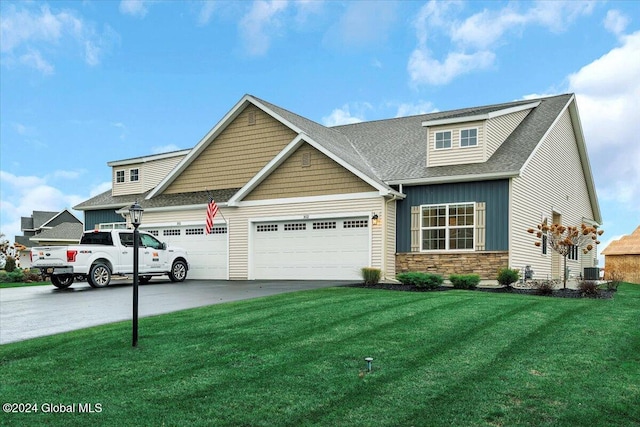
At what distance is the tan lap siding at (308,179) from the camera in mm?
21500

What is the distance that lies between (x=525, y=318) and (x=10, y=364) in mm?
8634

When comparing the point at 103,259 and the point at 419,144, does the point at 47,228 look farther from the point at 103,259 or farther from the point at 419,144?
the point at 419,144

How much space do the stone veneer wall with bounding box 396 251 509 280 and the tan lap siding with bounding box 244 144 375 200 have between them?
2.99 metres

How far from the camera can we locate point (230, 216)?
24344mm

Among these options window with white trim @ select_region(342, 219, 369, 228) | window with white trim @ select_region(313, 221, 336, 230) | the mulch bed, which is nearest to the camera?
the mulch bed

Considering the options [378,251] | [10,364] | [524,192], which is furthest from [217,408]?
[524,192]

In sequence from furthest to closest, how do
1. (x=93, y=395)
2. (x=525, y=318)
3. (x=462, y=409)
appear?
(x=525, y=318) < (x=93, y=395) < (x=462, y=409)

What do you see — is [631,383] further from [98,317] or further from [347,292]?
[98,317]

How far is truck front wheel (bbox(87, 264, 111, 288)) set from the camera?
20188 millimetres

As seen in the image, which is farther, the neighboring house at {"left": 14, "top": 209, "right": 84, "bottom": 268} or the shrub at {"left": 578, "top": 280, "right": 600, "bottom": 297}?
the neighboring house at {"left": 14, "top": 209, "right": 84, "bottom": 268}

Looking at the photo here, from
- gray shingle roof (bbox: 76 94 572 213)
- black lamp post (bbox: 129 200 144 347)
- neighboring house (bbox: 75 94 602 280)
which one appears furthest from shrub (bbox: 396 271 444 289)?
black lamp post (bbox: 129 200 144 347)

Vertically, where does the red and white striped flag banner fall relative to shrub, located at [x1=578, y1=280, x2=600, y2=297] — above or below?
above

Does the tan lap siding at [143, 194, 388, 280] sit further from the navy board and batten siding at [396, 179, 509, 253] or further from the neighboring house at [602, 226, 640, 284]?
the neighboring house at [602, 226, 640, 284]

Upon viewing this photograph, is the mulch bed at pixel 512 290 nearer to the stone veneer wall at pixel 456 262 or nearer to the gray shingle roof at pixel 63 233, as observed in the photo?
the stone veneer wall at pixel 456 262
